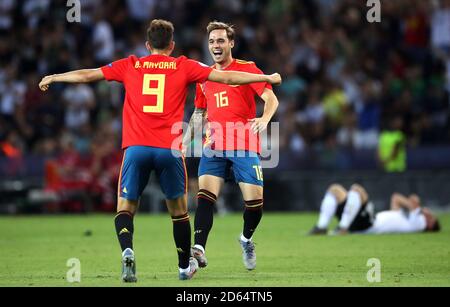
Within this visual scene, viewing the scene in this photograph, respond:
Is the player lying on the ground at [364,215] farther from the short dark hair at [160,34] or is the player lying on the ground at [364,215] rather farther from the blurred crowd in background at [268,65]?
the short dark hair at [160,34]

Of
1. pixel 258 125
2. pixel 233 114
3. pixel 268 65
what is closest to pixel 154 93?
pixel 258 125

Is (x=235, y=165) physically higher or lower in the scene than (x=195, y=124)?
lower

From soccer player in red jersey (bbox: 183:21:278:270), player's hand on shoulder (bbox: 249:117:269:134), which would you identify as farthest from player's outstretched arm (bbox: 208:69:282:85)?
soccer player in red jersey (bbox: 183:21:278:270)

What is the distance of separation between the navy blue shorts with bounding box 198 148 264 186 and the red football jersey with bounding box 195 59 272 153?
0.26 feet

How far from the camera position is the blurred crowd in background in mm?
25047

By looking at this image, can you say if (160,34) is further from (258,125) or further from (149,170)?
(258,125)

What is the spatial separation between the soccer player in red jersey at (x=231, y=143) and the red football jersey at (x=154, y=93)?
1.81 m

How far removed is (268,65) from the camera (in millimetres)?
26625

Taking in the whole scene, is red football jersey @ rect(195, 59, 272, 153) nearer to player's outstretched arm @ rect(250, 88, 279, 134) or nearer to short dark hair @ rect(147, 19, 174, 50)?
player's outstretched arm @ rect(250, 88, 279, 134)

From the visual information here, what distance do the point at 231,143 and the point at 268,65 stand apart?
14.6 m

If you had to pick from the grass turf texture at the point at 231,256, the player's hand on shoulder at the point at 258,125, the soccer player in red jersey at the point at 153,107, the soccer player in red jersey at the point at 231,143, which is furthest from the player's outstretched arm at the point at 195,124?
the soccer player in red jersey at the point at 153,107

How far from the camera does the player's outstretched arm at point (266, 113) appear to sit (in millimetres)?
11133
